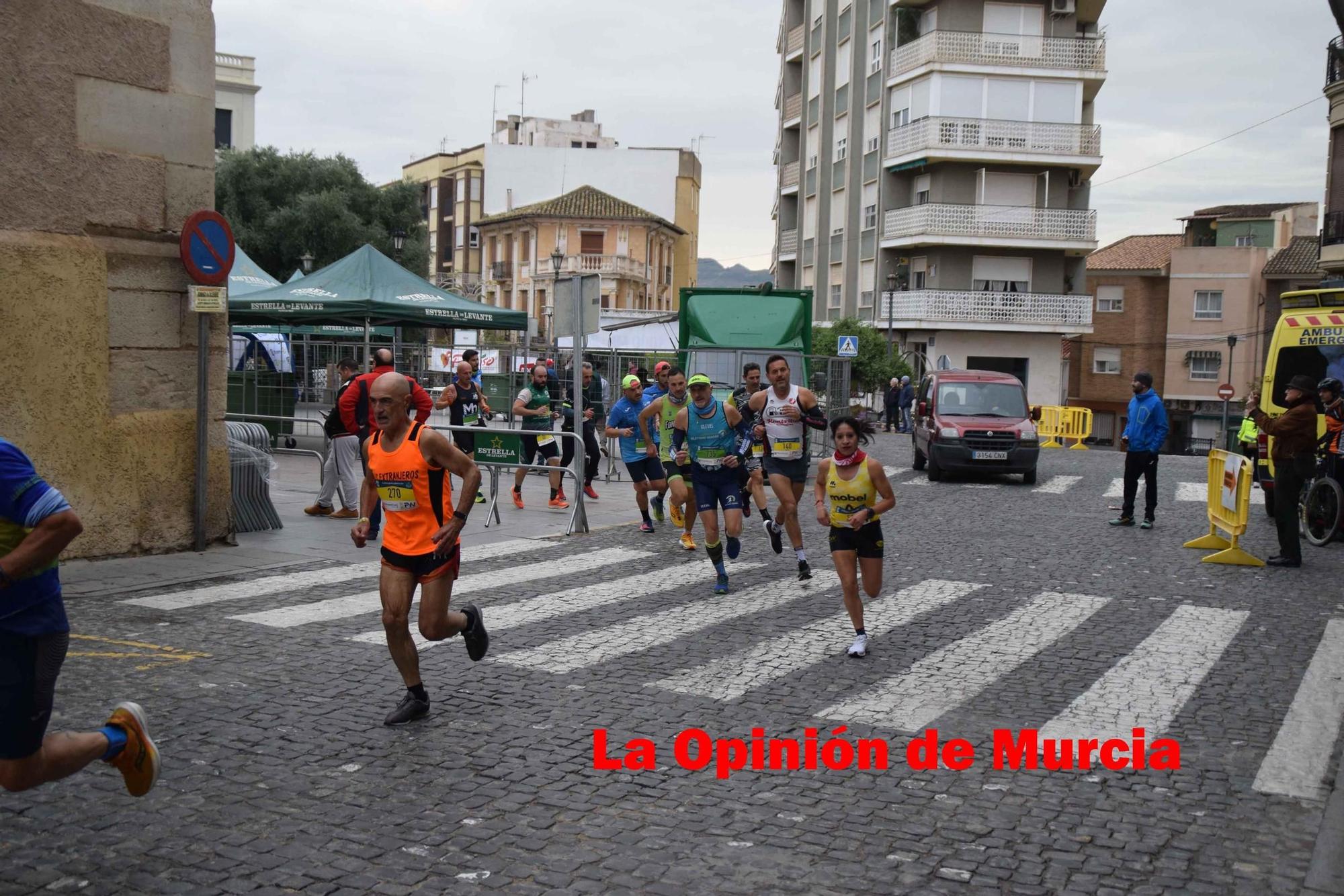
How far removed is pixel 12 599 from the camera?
13.7 feet

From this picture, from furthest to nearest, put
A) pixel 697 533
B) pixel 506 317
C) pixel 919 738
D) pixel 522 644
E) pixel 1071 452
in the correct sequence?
1. pixel 1071 452
2. pixel 506 317
3. pixel 697 533
4. pixel 522 644
5. pixel 919 738

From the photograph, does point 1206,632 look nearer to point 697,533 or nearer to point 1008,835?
point 1008,835

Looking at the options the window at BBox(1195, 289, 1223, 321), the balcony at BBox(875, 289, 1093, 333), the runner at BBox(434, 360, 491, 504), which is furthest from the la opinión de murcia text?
the window at BBox(1195, 289, 1223, 321)

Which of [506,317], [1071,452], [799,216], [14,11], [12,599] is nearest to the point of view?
[12,599]

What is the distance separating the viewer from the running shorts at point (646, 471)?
1409cm

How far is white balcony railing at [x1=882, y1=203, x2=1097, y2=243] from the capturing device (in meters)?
46.7

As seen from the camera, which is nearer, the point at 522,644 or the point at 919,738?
the point at 919,738

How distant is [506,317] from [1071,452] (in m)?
14.9

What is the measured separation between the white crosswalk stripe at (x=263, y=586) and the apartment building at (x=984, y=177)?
35855 millimetres

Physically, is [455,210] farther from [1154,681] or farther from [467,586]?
[1154,681]

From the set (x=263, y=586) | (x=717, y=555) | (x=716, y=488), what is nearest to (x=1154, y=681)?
(x=717, y=555)

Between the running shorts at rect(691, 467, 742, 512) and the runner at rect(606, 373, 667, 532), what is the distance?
10.2 ft

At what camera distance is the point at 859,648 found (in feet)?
26.9

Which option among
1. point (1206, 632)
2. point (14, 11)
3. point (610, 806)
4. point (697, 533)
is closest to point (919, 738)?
point (610, 806)
